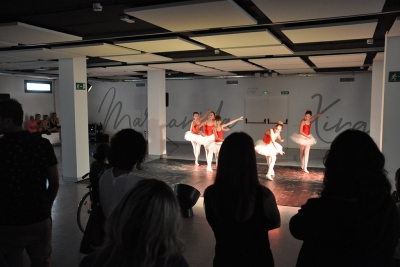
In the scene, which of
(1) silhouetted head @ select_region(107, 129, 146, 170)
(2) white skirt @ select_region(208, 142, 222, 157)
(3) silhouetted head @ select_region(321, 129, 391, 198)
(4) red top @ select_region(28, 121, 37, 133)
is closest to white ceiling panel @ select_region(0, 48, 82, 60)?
(2) white skirt @ select_region(208, 142, 222, 157)

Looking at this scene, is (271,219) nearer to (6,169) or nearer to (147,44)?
(6,169)

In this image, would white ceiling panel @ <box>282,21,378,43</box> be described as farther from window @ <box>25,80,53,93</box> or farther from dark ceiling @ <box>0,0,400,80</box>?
window @ <box>25,80,53,93</box>

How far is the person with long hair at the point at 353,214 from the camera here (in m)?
1.54

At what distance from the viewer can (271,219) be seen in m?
1.87

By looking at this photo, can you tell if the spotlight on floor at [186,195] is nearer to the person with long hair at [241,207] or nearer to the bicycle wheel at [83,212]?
the bicycle wheel at [83,212]

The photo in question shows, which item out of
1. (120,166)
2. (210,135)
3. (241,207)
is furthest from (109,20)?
(210,135)

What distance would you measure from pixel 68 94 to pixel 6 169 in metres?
5.93

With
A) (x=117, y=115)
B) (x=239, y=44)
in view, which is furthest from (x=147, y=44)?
(x=117, y=115)

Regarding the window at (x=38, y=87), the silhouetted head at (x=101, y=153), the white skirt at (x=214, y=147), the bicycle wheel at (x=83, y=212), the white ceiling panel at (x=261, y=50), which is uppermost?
the white ceiling panel at (x=261, y=50)

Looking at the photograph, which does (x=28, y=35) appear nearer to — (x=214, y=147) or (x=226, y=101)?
(x=214, y=147)

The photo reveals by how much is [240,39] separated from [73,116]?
419 cm

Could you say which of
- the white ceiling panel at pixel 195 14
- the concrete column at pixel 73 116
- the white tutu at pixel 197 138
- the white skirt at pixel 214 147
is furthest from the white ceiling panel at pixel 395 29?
the concrete column at pixel 73 116

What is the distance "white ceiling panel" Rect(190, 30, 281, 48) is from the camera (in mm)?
5422

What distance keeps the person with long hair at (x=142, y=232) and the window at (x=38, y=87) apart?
14472 mm
